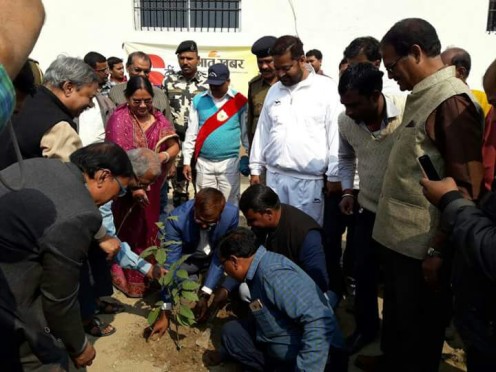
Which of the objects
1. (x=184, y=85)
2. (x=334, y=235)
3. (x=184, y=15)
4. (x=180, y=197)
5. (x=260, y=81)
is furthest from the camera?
(x=184, y=15)

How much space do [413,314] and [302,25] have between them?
7.56 meters

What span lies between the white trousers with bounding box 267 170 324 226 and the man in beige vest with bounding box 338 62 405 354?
27 cm

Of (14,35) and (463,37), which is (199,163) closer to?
(14,35)

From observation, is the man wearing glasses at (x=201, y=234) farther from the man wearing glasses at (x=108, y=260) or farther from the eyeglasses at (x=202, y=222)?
the man wearing glasses at (x=108, y=260)

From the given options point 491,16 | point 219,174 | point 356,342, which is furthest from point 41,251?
point 491,16

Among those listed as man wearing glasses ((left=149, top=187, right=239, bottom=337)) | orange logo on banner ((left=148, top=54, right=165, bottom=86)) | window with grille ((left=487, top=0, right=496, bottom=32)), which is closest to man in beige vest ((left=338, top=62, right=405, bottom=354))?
man wearing glasses ((left=149, top=187, right=239, bottom=337))

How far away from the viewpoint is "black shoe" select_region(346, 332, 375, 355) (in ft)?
10.1

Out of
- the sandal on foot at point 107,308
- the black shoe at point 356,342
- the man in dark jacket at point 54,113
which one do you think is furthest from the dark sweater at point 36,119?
the black shoe at point 356,342

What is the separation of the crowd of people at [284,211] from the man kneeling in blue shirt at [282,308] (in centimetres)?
1

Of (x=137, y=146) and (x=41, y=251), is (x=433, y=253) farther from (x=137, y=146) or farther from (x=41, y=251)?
(x=137, y=146)

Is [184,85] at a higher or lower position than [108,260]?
higher

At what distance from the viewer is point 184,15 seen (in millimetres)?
9539

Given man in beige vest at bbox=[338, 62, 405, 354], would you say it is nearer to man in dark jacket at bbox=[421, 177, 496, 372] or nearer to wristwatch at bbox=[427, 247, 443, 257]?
wristwatch at bbox=[427, 247, 443, 257]

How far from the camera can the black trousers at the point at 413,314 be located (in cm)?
225
